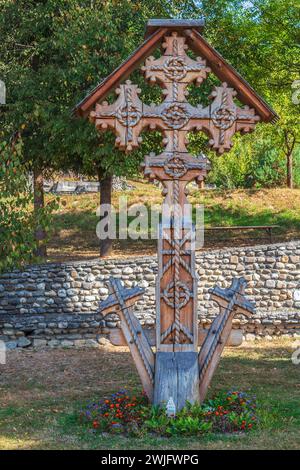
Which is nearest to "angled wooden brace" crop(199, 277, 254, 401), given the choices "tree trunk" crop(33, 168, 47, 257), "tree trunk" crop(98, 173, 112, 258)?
"tree trunk" crop(33, 168, 47, 257)

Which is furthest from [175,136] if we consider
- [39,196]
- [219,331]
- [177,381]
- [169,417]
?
[39,196]

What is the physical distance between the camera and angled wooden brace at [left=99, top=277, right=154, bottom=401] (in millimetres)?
7863

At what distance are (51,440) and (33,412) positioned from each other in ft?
5.03

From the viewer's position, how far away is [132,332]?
7.86 metres

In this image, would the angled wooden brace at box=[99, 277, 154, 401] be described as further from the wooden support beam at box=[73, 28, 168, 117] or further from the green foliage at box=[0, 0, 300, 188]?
the green foliage at box=[0, 0, 300, 188]

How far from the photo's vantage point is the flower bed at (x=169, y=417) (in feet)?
24.3

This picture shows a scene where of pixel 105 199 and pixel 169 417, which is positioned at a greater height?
pixel 105 199

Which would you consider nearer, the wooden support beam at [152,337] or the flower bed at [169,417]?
the flower bed at [169,417]

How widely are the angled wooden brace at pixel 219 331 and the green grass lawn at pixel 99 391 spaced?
0.81m

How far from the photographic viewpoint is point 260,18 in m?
19.6

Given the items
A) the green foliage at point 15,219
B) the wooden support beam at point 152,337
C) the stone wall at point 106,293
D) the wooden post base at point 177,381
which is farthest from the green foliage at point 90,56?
the wooden post base at point 177,381

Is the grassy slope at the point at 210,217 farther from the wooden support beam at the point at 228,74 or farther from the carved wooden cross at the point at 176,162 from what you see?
the wooden support beam at the point at 228,74

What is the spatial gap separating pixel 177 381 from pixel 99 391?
9.41ft

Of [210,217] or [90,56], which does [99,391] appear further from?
[210,217]
